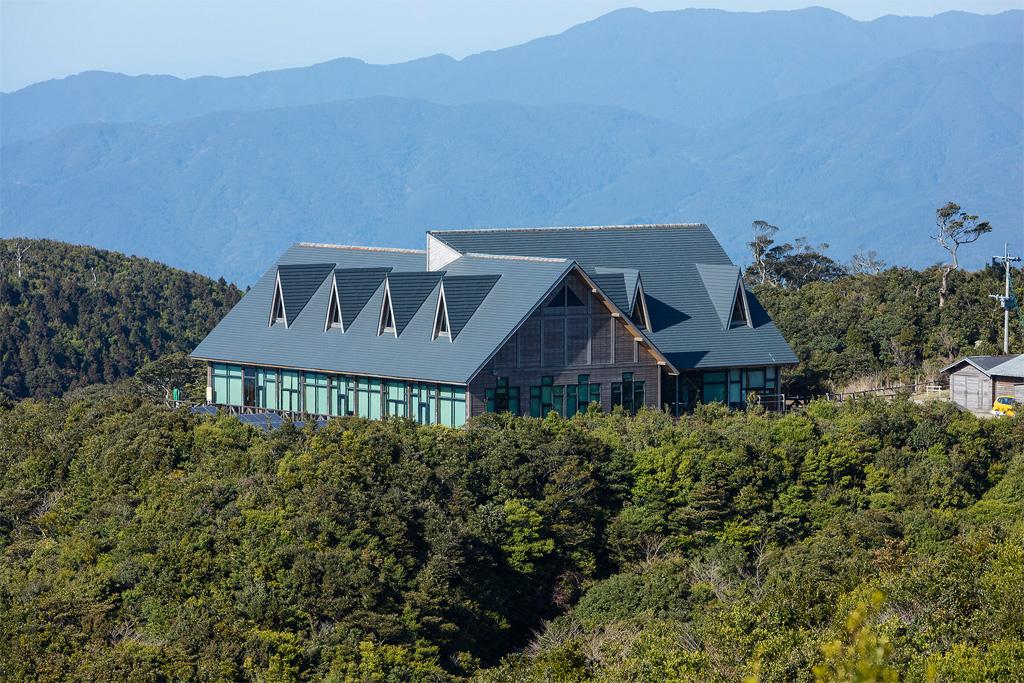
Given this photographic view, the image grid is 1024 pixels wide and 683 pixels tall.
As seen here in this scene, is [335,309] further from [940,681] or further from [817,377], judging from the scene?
[940,681]

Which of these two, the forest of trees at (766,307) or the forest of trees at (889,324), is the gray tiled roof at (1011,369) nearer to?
the forest of trees at (889,324)

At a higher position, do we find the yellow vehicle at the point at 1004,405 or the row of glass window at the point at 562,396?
the row of glass window at the point at 562,396

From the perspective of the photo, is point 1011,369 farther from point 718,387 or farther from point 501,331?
point 501,331

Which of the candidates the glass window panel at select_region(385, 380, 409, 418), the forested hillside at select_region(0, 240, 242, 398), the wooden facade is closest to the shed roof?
the wooden facade

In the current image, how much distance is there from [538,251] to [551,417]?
11303 millimetres

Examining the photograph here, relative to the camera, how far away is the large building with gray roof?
2031 inches

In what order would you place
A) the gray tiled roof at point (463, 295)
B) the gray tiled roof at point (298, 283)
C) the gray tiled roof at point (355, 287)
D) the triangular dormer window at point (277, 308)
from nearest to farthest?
the gray tiled roof at point (463, 295), the gray tiled roof at point (355, 287), the gray tiled roof at point (298, 283), the triangular dormer window at point (277, 308)

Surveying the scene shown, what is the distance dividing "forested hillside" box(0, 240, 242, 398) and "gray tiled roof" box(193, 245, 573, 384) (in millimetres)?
40118

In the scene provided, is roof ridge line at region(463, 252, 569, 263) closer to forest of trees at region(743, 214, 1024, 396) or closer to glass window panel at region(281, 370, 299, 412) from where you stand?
glass window panel at region(281, 370, 299, 412)

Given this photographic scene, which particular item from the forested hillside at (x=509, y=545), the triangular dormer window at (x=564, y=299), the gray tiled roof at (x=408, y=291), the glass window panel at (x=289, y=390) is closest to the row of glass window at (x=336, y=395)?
the glass window panel at (x=289, y=390)

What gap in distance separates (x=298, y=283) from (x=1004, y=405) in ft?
75.4

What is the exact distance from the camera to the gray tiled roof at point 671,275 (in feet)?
184

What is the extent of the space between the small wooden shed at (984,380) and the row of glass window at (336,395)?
17.1m

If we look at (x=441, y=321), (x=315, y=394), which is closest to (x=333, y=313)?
(x=315, y=394)
